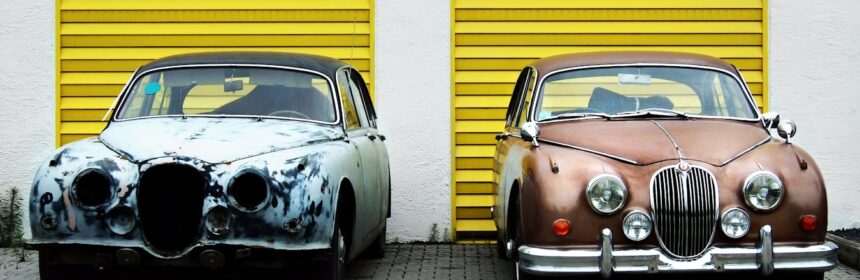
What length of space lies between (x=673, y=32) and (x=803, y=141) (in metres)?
1.58

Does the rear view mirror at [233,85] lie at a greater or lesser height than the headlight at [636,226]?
greater

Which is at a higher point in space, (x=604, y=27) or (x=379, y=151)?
(x=604, y=27)

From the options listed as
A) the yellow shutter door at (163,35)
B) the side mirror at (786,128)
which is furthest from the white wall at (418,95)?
the side mirror at (786,128)

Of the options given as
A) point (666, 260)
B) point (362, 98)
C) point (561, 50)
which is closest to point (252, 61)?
point (362, 98)

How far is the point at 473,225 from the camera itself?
1045 centimetres

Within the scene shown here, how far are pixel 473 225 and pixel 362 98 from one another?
219cm

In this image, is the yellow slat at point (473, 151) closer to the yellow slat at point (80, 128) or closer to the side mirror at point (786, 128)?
the yellow slat at point (80, 128)

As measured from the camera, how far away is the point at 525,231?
612 centimetres

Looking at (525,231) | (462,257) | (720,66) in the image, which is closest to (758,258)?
(525,231)

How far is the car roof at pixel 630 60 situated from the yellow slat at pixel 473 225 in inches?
110

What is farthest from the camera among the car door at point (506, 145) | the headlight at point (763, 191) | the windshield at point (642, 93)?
the car door at point (506, 145)

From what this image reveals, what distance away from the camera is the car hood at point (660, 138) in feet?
20.0

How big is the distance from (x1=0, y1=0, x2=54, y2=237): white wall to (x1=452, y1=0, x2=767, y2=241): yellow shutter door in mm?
3858

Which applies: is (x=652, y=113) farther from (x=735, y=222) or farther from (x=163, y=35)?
(x=163, y=35)
